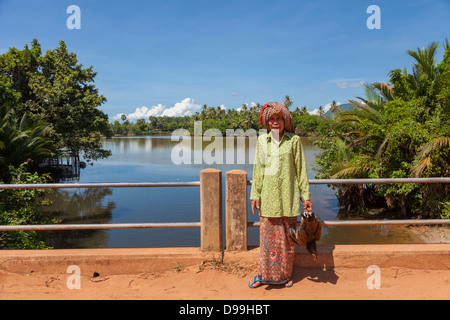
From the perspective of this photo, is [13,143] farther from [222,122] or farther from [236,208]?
[222,122]

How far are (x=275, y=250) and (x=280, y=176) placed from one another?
726 millimetres

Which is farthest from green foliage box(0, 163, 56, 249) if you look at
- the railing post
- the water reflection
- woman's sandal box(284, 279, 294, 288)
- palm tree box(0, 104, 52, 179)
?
woman's sandal box(284, 279, 294, 288)

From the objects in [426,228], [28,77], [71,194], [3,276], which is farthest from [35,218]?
[71,194]

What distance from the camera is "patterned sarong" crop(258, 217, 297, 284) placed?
11.4 ft

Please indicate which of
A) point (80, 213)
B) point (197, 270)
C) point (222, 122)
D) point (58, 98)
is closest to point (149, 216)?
point (80, 213)

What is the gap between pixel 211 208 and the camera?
3.92m

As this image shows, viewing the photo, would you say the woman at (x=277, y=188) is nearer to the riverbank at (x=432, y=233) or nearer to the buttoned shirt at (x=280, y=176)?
the buttoned shirt at (x=280, y=176)

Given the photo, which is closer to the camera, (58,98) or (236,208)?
(236,208)

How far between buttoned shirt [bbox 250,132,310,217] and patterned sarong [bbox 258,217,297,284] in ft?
0.40

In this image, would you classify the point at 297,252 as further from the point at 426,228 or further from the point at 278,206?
the point at 426,228

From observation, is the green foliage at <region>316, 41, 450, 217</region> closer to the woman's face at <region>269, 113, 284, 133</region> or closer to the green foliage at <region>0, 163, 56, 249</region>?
the woman's face at <region>269, 113, 284, 133</region>

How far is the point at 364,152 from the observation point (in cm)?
1337

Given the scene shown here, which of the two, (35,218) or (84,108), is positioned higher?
(84,108)

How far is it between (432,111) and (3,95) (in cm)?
1625
